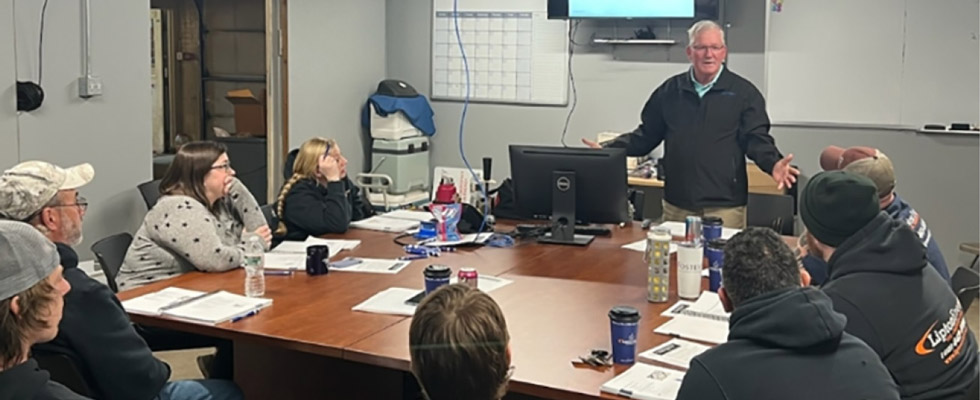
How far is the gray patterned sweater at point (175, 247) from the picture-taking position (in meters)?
3.35

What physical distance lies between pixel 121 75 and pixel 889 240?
394 cm

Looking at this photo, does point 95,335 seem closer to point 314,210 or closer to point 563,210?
point 314,210

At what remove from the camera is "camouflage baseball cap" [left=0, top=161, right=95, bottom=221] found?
2643 millimetres

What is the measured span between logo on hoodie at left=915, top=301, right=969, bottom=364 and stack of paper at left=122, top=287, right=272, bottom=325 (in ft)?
5.80

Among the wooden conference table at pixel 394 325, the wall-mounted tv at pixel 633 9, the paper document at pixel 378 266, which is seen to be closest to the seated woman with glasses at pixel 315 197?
the wooden conference table at pixel 394 325

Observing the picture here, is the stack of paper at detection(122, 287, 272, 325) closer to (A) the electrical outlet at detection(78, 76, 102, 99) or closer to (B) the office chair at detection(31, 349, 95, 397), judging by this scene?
(B) the office chair at detection(31, 349, 95, 397)

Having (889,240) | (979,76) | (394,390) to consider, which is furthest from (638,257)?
(979,76)

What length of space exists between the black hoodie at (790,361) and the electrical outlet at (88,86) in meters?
3.84

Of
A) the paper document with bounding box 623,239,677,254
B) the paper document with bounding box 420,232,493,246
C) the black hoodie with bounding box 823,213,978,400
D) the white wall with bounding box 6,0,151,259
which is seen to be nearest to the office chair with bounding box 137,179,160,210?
the white wall with bounding box 6,0,151,259

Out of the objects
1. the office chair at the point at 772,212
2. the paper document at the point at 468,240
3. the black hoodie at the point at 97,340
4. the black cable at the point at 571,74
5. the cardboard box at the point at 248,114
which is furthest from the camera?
the cardboard box at the point at 248,114

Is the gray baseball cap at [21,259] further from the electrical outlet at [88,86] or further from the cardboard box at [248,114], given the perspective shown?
the cardboard box at [248,114]

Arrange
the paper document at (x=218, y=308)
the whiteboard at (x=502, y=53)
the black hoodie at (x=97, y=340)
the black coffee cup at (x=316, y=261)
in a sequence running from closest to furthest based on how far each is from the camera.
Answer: the black hoodie at (x=97, y=340) < the paper document at (x=218, y=308) < the black coffee cup at (x=316, y=261) < the whiteboard at (x=502, y=53)

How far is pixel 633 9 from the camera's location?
631 centimetres

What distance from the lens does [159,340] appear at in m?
3.37
